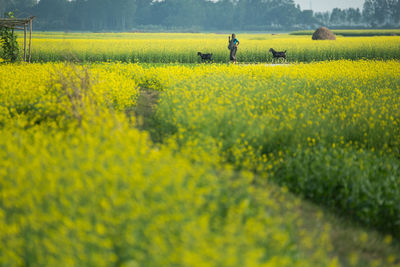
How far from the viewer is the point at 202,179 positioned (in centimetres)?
501

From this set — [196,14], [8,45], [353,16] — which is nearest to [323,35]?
[8,45]

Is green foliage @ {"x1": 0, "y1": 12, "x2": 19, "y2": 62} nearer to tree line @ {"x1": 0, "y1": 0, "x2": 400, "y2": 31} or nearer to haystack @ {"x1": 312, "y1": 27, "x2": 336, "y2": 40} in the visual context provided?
haystack @ {"x1": 312, "y1": 27, "x2": 336, "y2": 40}

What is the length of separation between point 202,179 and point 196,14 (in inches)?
4662

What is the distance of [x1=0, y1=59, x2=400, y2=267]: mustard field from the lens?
11.3ft

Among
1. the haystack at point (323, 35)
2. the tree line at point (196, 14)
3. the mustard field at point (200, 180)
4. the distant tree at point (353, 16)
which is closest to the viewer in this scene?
the mustard field at point (200, 180)

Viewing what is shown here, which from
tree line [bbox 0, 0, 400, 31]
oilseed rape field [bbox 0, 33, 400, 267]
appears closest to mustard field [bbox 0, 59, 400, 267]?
oilseed rape field [bbox 0, 33, 400, 267]

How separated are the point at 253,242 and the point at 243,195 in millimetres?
1585

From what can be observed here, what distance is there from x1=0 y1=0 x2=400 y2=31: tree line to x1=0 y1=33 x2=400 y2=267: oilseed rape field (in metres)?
96.7

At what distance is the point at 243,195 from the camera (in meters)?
5.20

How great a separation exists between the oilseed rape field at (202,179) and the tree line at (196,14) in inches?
3808

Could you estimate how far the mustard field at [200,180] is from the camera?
3.45 m

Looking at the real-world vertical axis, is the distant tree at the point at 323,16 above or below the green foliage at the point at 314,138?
above

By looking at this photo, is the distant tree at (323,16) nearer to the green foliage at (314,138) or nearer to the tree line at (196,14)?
the tree line at (196,14)

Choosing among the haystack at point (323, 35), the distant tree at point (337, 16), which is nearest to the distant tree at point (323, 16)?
the distant tree at point (337, 16)
